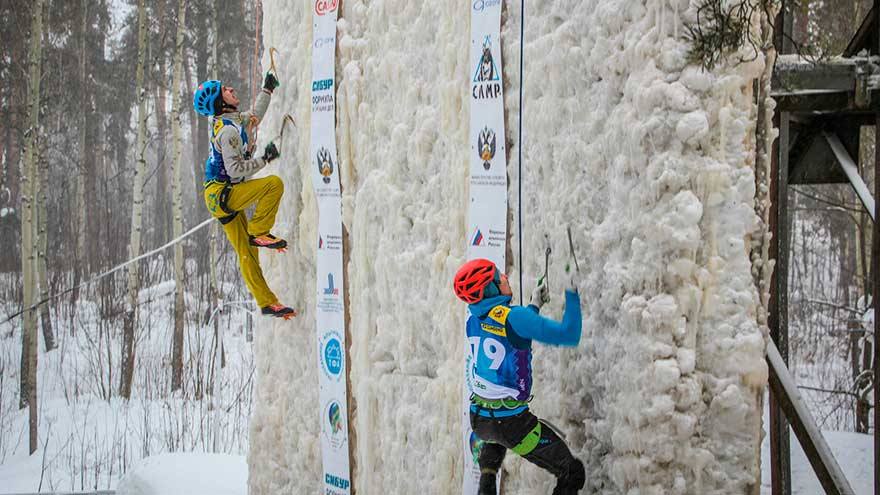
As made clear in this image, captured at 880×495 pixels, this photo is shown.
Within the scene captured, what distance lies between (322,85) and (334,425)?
8.25 ft

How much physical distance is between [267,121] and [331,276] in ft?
4.97

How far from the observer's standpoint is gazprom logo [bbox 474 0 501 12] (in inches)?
200

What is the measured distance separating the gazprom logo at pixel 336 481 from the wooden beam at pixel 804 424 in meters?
3.02

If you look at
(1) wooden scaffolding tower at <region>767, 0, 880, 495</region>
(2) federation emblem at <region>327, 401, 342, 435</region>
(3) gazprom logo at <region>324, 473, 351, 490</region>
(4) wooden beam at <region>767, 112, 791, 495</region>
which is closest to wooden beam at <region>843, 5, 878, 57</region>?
(1) wooden scaffolding tower at <region>767, 0, 880, 495</region>

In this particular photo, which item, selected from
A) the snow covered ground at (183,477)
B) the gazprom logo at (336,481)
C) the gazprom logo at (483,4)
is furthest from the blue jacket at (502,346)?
the snow covered ground at (183,477)

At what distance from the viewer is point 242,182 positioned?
628 centimetres

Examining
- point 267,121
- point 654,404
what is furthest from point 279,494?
point 654,404

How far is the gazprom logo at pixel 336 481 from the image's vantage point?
20.4 feet

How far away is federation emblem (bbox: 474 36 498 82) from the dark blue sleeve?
1.56m

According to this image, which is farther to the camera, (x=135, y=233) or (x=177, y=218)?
(x=177, y=218)

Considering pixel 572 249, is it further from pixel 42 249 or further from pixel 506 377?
pixel 42 249

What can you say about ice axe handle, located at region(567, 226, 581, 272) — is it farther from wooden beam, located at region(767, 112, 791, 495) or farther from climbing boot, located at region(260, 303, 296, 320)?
climbing boot, located at region(260, 303, 296, 320)

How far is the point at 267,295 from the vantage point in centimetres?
654

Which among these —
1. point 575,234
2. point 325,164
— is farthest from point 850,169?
point 325,164
